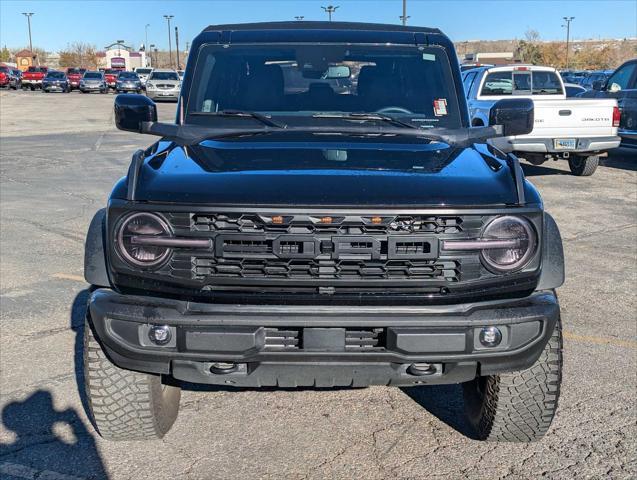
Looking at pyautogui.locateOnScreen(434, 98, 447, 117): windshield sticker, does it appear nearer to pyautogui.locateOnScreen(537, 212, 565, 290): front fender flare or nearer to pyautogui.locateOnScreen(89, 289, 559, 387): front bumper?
pyautogui.locateOnScreen(537, 212, 565, 290): front fender flare

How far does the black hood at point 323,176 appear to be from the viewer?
9.65ft

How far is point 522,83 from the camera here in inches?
553

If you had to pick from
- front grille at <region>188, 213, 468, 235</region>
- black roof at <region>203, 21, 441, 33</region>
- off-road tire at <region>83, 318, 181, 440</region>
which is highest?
black roof at <region>203, 21, 441, 33</region>

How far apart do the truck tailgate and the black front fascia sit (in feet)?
30.7

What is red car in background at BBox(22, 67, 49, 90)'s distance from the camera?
54.5 m

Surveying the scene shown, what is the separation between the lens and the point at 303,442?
3670 mm

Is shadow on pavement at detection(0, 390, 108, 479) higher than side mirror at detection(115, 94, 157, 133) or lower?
lower

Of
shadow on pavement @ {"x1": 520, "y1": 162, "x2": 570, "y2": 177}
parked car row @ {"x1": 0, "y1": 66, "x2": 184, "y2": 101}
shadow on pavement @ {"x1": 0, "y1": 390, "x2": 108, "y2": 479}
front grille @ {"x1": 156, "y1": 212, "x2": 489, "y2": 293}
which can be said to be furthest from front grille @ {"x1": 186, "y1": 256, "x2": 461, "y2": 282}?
parked car row @ {"x1": 0, "y1": 66, "x2": 184, "y2": 101}

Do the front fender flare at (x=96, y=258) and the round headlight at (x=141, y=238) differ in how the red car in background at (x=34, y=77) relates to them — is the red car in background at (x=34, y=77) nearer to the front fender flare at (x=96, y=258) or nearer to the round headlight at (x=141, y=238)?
the front fender flare at (x=96, y=258)

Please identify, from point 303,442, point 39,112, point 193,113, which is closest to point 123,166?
point 193,113

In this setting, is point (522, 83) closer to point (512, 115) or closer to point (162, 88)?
point (512, 115)

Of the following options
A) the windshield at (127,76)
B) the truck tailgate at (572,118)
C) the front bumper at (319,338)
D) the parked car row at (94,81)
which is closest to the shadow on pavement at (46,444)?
the front bumper at (319,338)

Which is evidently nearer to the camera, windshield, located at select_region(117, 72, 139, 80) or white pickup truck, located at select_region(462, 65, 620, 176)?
white pickup truck, located at select_region(462, 65, 620, 176)

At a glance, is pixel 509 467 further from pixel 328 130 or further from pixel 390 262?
pixel 328 130
